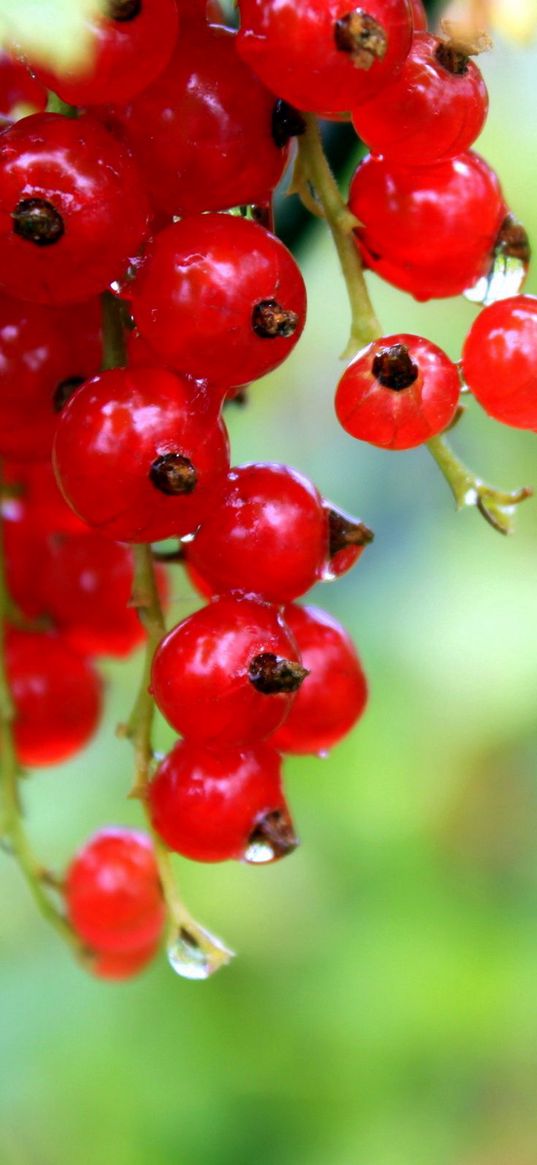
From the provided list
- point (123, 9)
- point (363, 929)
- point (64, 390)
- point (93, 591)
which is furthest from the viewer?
point (363, 929)

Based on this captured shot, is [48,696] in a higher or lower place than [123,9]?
lower

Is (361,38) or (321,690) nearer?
(361,38)

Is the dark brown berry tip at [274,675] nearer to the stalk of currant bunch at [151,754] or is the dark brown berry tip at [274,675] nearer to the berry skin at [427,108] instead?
the stalk of currant bunch at [151,754]

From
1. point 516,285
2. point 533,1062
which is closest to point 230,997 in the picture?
point 533,1062

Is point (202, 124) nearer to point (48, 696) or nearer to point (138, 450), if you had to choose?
point (138, 450)

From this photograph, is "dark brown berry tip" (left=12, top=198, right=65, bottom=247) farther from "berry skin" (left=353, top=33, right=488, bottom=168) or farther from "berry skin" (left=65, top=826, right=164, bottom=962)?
"berry skin" (left=65, top=826, right=164, bottom=962)

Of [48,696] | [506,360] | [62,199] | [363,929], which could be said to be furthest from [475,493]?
[363,929]

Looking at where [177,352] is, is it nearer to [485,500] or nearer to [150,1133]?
[485,500]
